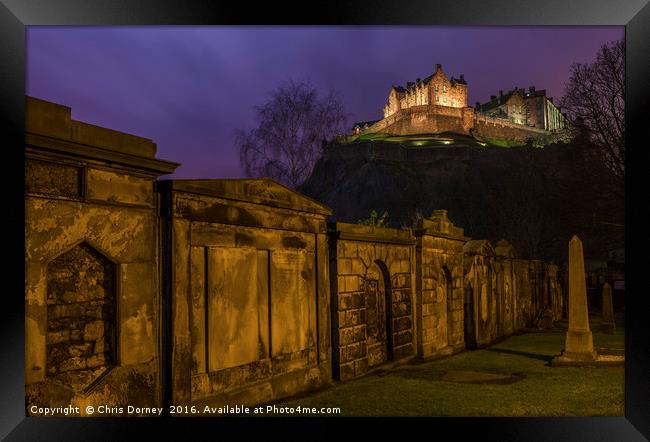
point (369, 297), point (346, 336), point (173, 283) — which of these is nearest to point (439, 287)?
point (369, 297)

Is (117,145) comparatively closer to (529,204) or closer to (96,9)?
(96,9)

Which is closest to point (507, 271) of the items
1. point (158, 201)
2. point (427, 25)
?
point (427, 25)

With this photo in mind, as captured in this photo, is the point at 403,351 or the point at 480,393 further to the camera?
the point at 403,351

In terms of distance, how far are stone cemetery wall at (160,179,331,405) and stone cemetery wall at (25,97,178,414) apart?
0.92ft

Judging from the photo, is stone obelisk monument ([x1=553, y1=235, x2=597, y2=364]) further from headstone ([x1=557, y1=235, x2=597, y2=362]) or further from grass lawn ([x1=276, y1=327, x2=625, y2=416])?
grass lawn ([x1=276, y1=327, x2=625, y2=416])

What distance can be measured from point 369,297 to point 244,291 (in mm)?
3629

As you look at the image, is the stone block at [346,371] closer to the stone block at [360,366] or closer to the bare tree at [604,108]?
the stone block at [360,366]

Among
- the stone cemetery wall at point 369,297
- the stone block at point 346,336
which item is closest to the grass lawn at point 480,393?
the stone cemetery wall at point 369,297

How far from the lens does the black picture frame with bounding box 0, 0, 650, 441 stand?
19.3ft

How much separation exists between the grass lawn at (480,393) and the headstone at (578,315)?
418mm

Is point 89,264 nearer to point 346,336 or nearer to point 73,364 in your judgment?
point 73,364

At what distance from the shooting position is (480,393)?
8547 mm

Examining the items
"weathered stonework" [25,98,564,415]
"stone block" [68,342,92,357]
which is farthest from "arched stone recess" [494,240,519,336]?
"stone block" [68,342,92,357]

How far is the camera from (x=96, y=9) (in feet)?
19.6
